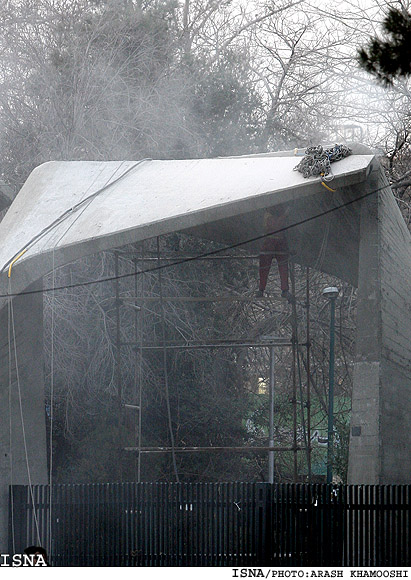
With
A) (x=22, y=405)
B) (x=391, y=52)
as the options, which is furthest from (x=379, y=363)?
(x=22, y=405)

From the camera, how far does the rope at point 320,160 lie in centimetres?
1088

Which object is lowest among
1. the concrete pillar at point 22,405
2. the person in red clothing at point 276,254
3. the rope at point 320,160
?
the concrete pillar at point 22,405

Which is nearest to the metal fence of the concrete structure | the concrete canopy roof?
the concrete structure

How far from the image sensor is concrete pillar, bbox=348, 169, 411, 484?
1088 centimetres

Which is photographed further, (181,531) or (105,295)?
(105,295)

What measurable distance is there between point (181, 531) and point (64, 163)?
5.91m

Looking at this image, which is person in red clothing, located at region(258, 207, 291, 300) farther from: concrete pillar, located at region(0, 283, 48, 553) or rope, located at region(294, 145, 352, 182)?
concrete pillar, located at region(0, 283, 48, 553)

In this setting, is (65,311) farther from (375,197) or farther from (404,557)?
(404,557)

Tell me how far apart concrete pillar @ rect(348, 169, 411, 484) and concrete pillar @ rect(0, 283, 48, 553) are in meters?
4.20

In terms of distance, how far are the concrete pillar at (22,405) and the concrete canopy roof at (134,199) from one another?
0.95m

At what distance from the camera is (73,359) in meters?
18.8

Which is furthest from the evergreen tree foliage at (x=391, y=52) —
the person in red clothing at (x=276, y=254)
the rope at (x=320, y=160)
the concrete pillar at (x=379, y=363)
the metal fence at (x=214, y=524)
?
the person in red clothing at (x=276, y=254)

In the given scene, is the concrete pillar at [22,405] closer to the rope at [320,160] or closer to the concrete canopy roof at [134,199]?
the concrete canopy roof at [134,199]

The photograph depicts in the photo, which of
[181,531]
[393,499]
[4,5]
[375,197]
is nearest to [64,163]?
[375,197]
